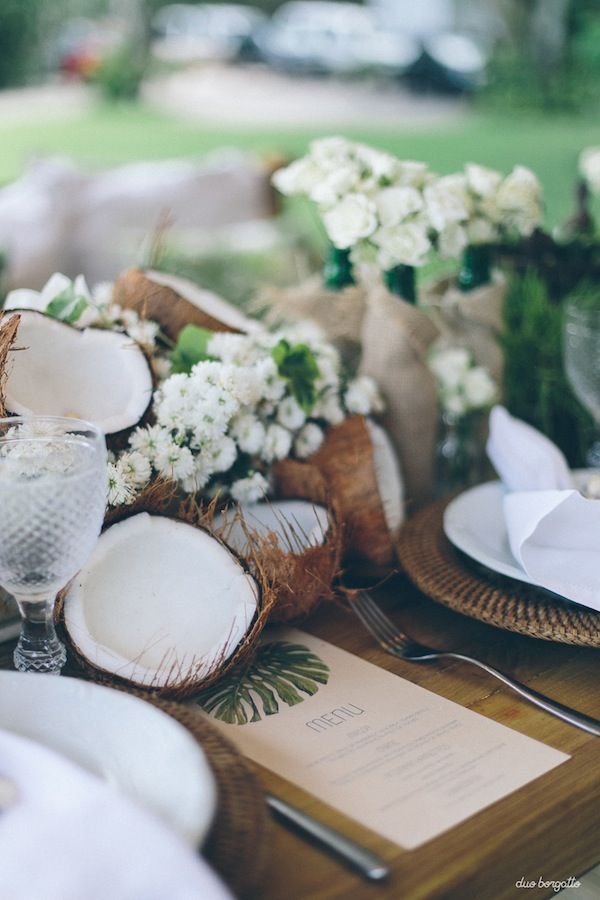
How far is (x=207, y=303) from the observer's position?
3.46 ft

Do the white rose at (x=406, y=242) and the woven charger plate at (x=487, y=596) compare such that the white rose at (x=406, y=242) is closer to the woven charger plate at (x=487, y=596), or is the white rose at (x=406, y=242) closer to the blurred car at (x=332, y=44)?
the woven charger plate at (x=487, y=596)

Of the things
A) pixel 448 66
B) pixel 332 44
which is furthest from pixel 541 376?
pixel 332 44

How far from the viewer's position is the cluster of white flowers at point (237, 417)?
0.84 meters

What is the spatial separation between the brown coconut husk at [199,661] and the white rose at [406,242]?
41cm

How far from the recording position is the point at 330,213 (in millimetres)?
1082

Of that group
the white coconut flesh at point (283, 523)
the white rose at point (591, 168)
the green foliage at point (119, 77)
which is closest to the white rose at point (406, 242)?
the white coconut flesh at point (283, 523)

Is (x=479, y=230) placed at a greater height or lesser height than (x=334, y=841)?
greater

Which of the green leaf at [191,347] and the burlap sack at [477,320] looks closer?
the green leaf at [191,347]

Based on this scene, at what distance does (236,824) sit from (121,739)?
0.34 ft

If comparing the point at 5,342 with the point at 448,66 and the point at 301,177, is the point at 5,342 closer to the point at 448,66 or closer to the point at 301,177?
the point at 301,177

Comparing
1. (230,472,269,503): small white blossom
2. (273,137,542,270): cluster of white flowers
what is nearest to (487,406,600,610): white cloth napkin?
(230,472,269,503): small white blossom

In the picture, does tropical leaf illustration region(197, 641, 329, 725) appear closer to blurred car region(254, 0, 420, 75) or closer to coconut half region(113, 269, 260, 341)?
coconut half region(113, 269, 260, 341)

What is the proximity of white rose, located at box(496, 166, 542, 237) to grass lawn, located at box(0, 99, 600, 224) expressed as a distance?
7573 mm

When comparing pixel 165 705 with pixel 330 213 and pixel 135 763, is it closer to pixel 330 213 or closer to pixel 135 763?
pixel 135 763
